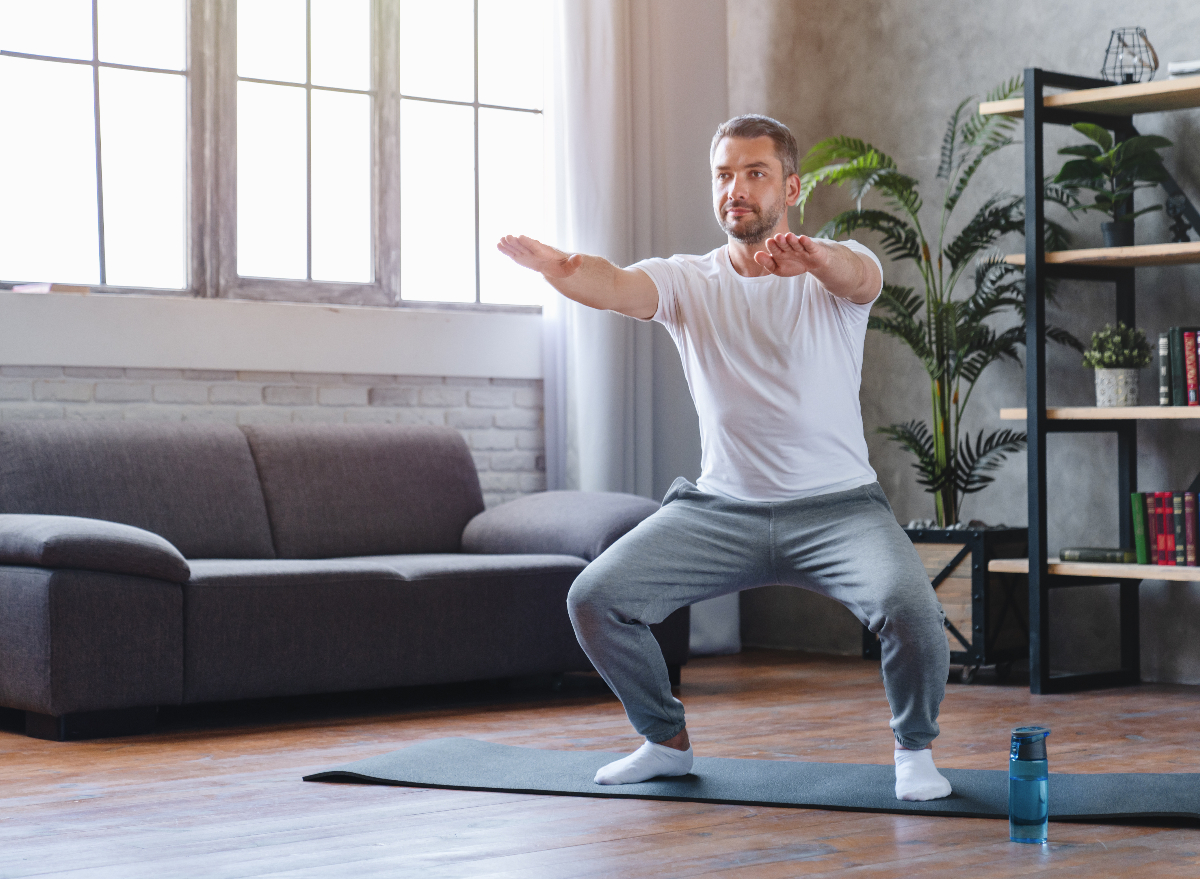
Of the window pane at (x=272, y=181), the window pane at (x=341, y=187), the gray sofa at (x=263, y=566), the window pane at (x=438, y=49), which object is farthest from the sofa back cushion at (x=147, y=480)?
the window pane at (x=438, y=49)

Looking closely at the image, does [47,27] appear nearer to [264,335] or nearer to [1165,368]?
[264,335]

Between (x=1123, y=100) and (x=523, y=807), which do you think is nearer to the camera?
(x=523, y=807)

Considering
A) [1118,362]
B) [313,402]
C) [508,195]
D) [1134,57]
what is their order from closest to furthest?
1. [1118,362]
2. [1134,57]
3. [313,402]
4. [508,195]

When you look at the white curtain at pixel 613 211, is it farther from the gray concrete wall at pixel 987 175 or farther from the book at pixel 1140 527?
the book at pixel 1140 527

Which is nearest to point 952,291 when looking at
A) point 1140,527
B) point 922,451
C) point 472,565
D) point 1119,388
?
point 922,451

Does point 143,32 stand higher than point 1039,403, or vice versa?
point 143,32

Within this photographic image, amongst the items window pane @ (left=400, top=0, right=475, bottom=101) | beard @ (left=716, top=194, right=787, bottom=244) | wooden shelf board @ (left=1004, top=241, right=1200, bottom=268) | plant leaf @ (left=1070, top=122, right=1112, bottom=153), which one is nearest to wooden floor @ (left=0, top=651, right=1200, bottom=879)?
beard @ (left=716, top=194, right=787, bottom=244)

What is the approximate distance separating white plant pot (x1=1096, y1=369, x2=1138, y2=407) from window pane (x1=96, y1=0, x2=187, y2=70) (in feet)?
9.30

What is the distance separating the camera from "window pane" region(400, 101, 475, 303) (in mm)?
5082

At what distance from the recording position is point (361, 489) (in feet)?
14.6

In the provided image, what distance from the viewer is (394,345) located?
4.85 metres

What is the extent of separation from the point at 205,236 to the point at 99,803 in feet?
7.57

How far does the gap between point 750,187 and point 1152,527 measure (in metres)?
1.85

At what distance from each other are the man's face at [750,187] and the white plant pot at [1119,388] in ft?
5.48
